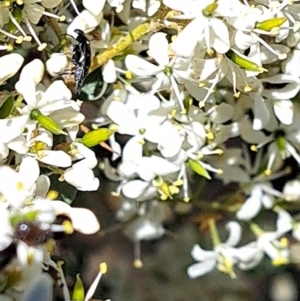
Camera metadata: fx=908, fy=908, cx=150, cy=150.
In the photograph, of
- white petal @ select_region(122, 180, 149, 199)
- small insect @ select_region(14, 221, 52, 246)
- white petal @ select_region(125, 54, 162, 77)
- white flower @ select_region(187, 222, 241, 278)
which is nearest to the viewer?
small insect @ select_region(14, 221, 52, 246)

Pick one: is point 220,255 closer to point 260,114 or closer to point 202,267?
point 202,267

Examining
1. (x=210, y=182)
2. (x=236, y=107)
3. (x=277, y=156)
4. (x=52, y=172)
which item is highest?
(x=52, y=172)

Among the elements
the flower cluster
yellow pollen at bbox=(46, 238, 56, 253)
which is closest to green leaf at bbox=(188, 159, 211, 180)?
the flower cluster

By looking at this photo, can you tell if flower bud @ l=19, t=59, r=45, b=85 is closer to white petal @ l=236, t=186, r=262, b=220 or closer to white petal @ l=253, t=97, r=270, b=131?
white petal @ l=253, t=97, r=270, b=131

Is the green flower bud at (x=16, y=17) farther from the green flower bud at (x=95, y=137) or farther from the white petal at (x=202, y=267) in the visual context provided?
the white petal at (x=202, y=267)

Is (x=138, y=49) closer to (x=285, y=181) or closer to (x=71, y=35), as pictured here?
(x=71, y=35)

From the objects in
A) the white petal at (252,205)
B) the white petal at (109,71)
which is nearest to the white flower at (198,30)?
the white petal at (109,71)

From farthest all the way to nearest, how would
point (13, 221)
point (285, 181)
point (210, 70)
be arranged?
1. point (285, 181)
2. point (210, 70)
3. point (13, 221)

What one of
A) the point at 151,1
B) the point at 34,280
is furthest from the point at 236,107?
the point at 34,280
